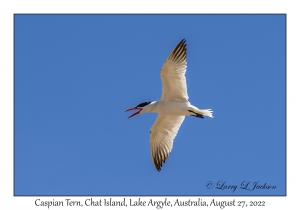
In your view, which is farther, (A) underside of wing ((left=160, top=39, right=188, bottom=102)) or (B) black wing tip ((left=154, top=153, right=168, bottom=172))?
(B) black wing tip ((left=154, top=153, right=168, bottom=172))

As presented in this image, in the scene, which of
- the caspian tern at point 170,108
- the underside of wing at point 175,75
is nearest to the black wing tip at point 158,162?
the caspian tern at point 170,108

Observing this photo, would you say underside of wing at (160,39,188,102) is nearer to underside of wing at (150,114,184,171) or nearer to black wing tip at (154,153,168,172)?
underside of wing at (150,114,184,171)

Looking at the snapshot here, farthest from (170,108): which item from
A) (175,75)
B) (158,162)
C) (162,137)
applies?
(158,162)

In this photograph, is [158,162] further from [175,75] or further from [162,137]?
[175,75]

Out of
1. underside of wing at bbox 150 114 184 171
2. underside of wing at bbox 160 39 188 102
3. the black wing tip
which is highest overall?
underside of wing at bbox 160 39 188 102

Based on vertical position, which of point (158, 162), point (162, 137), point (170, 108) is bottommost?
point (158, 162)

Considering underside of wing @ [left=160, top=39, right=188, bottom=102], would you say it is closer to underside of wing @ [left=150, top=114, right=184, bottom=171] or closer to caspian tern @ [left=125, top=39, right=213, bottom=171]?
caspian tern @ [left=125, top=39, right=213, bottom=171]

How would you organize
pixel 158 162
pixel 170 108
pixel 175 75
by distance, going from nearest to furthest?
1. pixel 175 75
2. pixel 170 108
3. pixel 158 162

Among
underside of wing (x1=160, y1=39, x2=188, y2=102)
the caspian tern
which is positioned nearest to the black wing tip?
the caspian tern

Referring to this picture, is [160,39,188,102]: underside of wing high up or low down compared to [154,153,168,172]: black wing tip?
up
